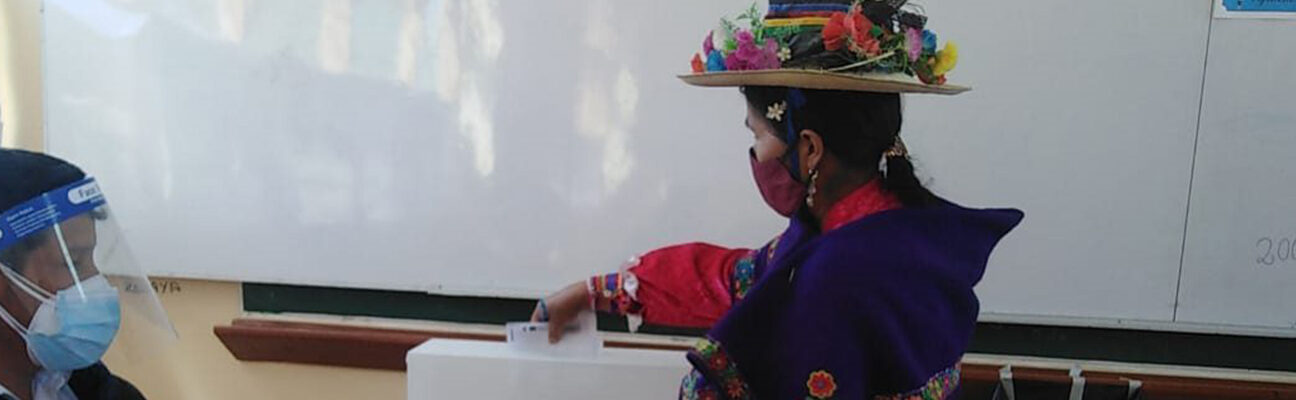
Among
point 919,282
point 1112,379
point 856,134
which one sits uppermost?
point 856,134

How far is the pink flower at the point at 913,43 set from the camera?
0.86 metres

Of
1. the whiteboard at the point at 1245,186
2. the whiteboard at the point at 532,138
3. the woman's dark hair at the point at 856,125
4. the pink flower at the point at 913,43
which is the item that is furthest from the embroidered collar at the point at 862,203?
the whiteboard at the point at 1245,186

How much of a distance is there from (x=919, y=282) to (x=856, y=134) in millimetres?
162

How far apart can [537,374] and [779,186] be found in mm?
480

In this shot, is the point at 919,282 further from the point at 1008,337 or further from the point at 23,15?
the point at 23,15

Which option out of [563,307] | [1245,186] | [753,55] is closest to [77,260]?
[563,307]

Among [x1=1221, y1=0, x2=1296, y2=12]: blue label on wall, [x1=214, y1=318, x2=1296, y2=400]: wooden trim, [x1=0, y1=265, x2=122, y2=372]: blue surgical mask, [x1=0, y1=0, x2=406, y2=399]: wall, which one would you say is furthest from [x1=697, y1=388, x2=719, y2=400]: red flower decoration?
[x1=1221, y1=0, x2=1296, y2=12]: blue label on wall

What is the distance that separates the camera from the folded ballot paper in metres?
1.16

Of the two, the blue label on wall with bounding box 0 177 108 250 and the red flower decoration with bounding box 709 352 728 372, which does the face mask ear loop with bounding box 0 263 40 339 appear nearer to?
the blue label on wall with bounding box 0 177 108 250

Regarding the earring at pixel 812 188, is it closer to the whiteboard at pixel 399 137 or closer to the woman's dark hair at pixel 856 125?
the woman's dark hair at pixel 856 125

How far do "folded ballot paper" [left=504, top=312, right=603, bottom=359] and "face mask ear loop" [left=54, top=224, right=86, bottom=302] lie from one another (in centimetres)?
51

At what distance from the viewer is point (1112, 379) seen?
1.43 meters

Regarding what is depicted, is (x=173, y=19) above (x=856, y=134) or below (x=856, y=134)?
above

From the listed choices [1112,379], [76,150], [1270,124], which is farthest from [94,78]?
[1270,124]
